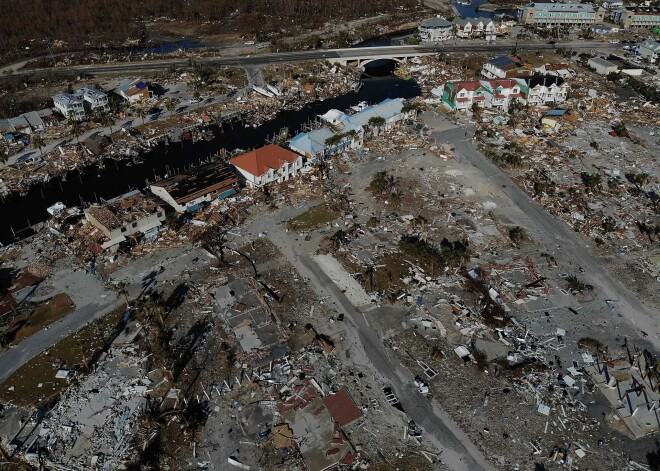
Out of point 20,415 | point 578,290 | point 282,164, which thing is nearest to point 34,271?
point 20,415

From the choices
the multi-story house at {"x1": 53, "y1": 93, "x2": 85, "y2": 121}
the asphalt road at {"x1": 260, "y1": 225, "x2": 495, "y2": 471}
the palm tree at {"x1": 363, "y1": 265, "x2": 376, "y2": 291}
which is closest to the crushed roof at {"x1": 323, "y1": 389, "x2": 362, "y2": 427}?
the asphalt road at {"x1": 260, "y1": 225, "x2": 495, "y2": 471}

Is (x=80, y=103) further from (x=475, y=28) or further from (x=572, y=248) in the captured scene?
(x=475, y=28)

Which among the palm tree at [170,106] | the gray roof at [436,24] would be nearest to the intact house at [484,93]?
the gray roof at [436,24]

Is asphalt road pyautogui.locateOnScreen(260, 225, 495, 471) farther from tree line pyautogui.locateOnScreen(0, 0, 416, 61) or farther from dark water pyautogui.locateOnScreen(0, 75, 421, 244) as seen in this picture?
tree line pyautogui.locateOnScreen(0, 0, 416, 61)

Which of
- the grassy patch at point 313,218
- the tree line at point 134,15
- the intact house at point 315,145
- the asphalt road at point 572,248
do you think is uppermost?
the tree line at point 134,15

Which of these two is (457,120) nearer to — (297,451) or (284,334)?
(284,334)

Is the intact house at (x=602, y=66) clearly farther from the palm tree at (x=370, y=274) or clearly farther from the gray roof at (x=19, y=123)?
the gray roof at (x=19, y=123)
